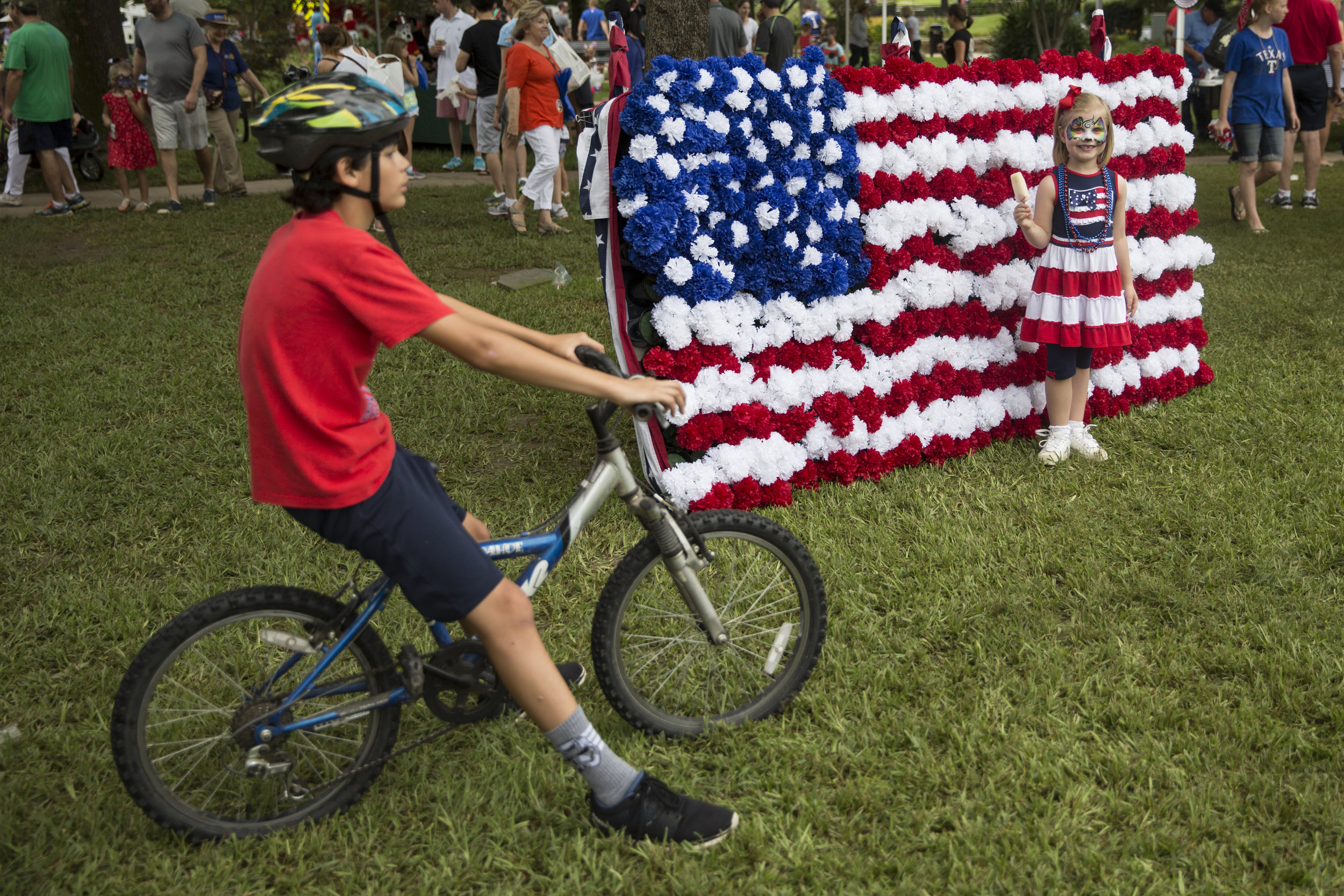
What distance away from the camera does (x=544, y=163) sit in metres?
10.0

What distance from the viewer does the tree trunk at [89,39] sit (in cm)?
1465

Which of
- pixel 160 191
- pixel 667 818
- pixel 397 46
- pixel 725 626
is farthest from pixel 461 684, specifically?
pixel 160 191

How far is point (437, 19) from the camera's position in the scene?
13852mm

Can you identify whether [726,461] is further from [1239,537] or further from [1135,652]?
[1239,537]

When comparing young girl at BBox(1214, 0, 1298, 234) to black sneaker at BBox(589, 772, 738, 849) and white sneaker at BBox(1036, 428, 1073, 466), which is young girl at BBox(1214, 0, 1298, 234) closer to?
white sneaker at BBox(1036, 428, 1073, 466)

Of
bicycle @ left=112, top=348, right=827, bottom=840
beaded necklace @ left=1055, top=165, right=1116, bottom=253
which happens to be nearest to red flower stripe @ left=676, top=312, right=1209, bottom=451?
beaded necklace @ left=1055, top=165, right=1116, bottom=253

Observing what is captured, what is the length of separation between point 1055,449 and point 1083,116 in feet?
5.06

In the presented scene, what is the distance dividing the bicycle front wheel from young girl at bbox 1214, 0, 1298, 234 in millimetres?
8007

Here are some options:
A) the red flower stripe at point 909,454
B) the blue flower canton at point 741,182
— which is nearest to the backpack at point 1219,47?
the red flower stripe at point 909,454

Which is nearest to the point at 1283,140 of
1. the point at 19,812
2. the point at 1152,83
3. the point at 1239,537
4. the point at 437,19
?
the point at 1152,83

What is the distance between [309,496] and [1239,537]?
3544 millimetres

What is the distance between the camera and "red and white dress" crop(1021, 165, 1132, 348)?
4926mm

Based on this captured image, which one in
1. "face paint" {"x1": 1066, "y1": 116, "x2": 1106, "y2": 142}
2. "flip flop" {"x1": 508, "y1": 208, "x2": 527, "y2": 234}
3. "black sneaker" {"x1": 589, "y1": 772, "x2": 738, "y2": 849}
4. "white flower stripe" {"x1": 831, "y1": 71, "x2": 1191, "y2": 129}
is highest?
"white flower stripe" {"x1": 831, "y1": 71, "x2": 1191, "y2": 129}


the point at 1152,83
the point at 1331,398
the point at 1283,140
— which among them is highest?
the point at 1152,83
